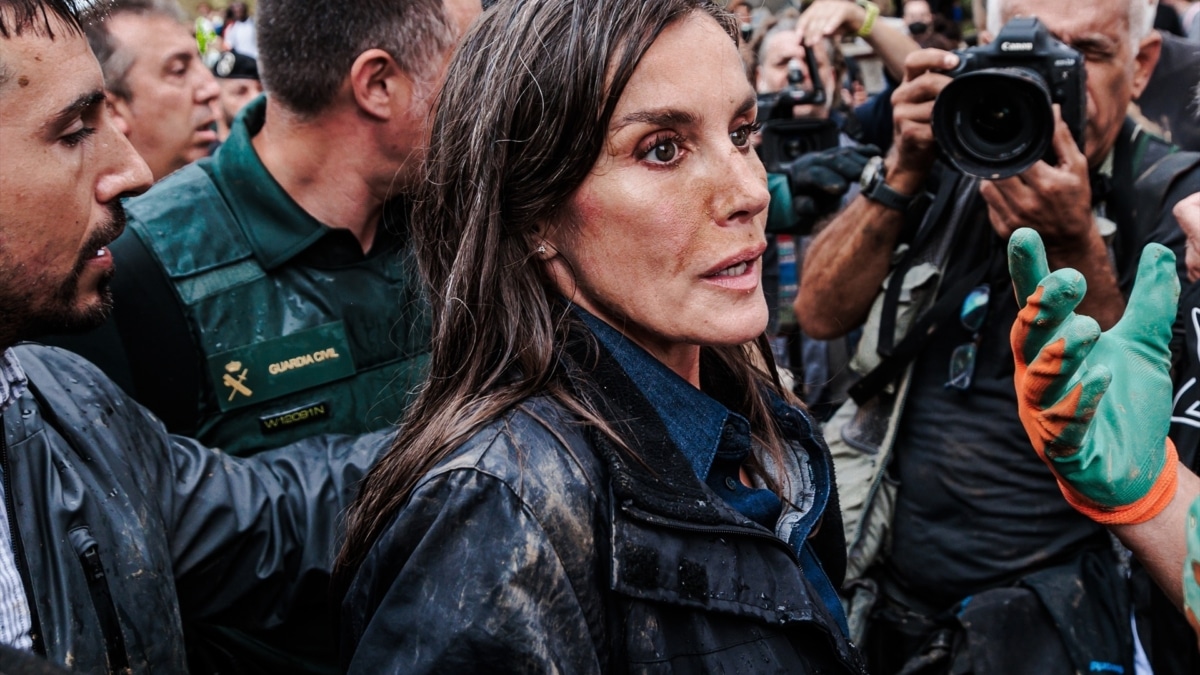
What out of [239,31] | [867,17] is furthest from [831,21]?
[239,31]

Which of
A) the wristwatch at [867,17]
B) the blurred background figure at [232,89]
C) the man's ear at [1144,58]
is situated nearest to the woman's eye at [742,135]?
the man's ear at [1144,58]

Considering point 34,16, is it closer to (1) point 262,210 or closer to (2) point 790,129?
(1) point 262,210

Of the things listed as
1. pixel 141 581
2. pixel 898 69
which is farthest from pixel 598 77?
pixel 898 69

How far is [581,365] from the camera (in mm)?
1605

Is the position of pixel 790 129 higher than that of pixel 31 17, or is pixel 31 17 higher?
pixel 31 17

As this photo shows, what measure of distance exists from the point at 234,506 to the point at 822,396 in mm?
2150

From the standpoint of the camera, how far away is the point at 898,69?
164 inches

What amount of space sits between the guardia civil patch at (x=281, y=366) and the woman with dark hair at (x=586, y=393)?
82 cm

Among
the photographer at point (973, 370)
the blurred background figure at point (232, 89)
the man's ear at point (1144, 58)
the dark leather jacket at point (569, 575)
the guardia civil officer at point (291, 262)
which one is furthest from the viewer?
the blurred background figure at point (232, 89)

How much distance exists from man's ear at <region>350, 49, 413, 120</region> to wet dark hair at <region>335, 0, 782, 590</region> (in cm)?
106

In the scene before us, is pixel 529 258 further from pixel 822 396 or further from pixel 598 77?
pixel 822 396

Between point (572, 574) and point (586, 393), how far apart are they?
0.96 ft

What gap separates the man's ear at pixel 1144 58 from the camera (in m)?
2.93

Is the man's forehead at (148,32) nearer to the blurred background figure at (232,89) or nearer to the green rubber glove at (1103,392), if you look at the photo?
the blurred background figure at (232,89)
